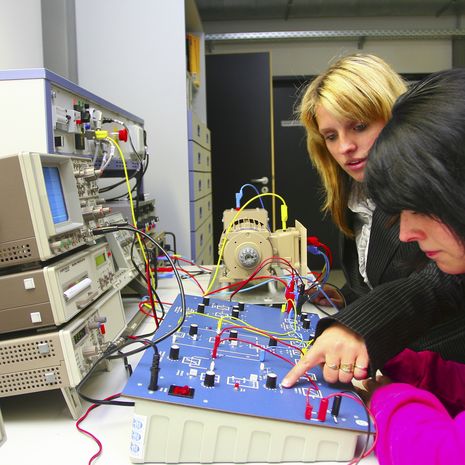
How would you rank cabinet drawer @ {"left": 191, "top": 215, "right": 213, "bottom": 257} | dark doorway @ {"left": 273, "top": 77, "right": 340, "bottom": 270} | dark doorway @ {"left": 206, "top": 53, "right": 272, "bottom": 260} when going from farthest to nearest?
dark doorway @ {"left": 273, "top": 77, "right": 340, "bottom": 270} → dark doorway @ {"left": 206, "top": 53, "right": 272, "bottom": 260} → cabinet drawer @ {"left": 191, "top": 215, "right": 213, "bottom": 257}

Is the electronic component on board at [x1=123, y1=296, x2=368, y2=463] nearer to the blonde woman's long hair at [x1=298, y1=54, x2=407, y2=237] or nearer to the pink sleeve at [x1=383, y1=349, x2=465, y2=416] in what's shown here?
the pink sleeve at [x1=383, y1=349, x2=465, y2=416]

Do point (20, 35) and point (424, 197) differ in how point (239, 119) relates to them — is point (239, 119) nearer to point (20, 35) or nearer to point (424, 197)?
point (20, 35)

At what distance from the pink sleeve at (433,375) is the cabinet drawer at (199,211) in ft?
6.82

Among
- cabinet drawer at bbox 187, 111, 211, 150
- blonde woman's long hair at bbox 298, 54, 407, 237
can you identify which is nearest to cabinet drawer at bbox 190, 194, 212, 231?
cabinet drawer at bbox 187, 111, 211, 150

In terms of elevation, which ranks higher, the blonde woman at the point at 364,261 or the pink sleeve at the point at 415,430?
the blonde woman at the point at 364,261

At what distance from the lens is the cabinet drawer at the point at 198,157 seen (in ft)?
8.99

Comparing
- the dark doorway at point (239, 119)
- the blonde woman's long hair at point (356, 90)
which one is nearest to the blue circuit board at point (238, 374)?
the blonde woman's long hair at point (356, 90)

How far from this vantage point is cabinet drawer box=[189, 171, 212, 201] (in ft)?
9.09

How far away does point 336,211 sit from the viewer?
1.50 m

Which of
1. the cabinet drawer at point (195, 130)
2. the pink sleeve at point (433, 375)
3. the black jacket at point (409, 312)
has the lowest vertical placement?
the pink sleeve at point (433, 375)

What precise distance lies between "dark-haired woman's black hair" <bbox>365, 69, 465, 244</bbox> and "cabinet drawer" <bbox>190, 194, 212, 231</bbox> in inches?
87.0

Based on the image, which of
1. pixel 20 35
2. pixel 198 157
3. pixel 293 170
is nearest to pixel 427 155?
pixel 20 35

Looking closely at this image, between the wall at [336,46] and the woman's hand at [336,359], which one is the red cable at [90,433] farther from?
the wall at [336,46]

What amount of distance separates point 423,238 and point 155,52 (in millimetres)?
2428
